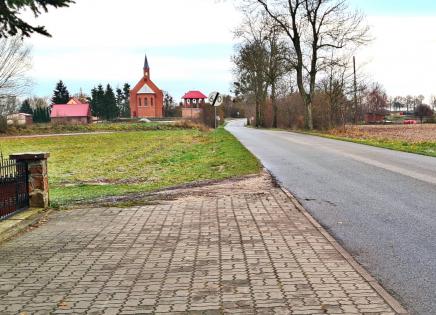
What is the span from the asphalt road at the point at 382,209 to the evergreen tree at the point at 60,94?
11651 cm

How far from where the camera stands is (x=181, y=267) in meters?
5.73

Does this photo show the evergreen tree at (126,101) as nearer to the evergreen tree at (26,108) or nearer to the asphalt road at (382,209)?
the evergreen tree at (26,108)

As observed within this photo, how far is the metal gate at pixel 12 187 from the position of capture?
885 centimetres

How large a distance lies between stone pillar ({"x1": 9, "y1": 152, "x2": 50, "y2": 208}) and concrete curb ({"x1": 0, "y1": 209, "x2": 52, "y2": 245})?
0.30m

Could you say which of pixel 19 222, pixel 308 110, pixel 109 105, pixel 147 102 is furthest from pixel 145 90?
pixel 19 222

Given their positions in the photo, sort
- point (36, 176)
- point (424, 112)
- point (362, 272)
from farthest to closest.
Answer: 1. point (424, 112)
2. point (36, 176)
3. point (362, 272)

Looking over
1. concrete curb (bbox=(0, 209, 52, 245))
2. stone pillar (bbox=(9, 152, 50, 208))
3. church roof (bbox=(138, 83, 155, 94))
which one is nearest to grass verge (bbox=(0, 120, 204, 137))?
stone pillar (bbox=(9, 152, 50, 208))

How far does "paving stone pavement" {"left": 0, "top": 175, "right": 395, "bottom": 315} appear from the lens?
15.0ft

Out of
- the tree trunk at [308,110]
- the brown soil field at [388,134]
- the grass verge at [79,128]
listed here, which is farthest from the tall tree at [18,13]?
the grass verge at [79,128]

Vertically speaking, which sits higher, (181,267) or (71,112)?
(71,112)

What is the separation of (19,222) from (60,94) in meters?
124

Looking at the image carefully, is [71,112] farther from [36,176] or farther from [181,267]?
[181,267]

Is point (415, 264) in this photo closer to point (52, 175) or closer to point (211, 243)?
point (211, 243)

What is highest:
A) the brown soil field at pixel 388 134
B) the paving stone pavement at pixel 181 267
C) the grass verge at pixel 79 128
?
the grass verge at pixel 79 128
